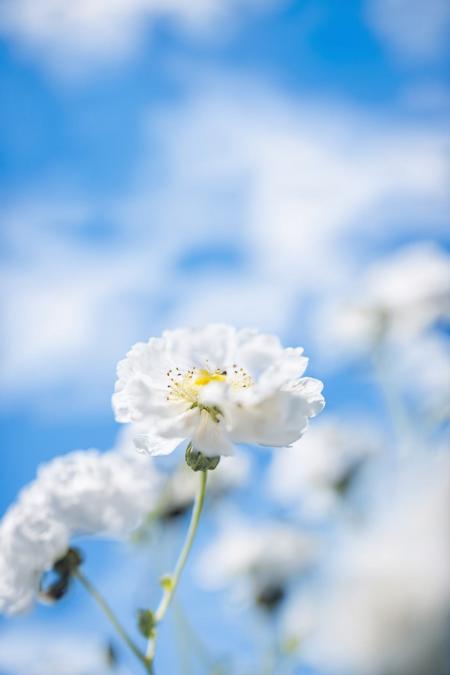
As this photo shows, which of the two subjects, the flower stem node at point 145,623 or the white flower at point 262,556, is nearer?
the flower stem node at point 145,623

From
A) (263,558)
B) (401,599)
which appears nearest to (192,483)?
(263,558)

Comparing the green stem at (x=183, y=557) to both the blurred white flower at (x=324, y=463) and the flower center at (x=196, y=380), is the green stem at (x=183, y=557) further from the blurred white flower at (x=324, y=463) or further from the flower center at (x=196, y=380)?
the blurred white flower at (x=324, y=463)

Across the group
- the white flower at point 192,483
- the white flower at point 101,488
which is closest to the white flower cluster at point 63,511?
the white flower at point 101,488

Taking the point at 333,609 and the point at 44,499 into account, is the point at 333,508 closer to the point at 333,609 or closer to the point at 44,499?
the point at 44,499

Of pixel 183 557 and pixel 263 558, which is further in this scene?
pixel 263 558

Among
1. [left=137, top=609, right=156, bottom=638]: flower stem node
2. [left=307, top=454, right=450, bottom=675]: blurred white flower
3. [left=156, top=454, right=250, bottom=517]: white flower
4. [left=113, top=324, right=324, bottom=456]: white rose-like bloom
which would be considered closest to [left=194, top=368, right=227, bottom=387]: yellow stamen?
[left=113, top=324, right=324, bottom=456]: white rose-like bloom

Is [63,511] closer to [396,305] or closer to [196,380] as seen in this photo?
[196,380]
